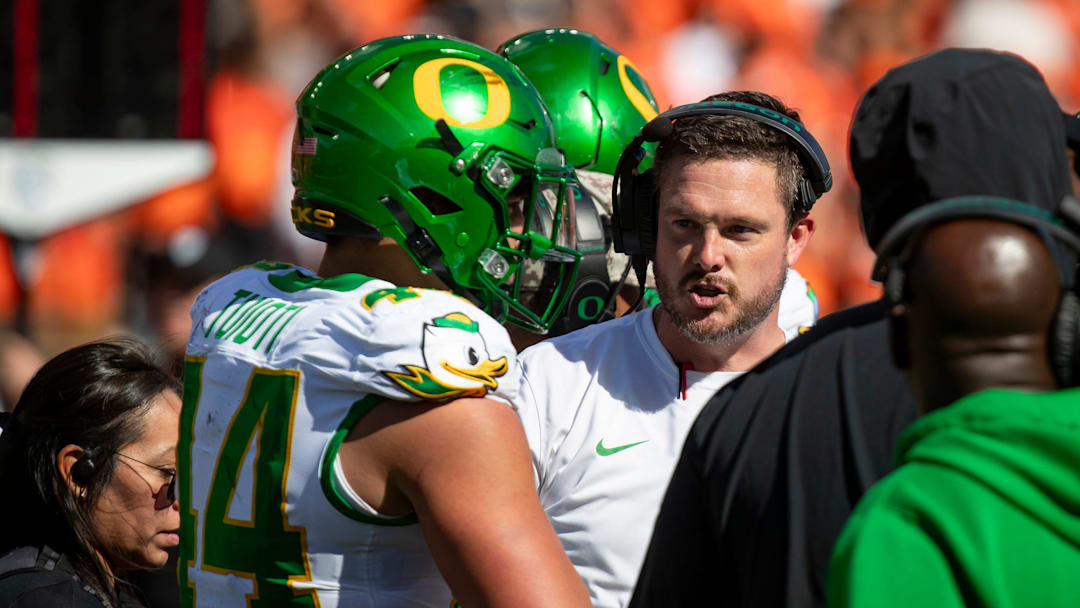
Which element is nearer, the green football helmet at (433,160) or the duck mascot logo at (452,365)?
the duck mascot logo at (452,365)

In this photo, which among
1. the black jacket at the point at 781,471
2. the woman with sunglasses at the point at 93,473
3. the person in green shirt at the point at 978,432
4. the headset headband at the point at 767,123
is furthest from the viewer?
the headset headband at the point at 767,123

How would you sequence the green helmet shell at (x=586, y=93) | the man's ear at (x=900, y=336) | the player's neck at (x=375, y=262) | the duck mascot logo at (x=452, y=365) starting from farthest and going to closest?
the green helmet shell at (x=586, y=93) → the player's neck at (x=375, y=262) → the duck mascot logo at (x=452, y=365) → the man's ear at (x=900, y=336)

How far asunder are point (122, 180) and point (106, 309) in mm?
704

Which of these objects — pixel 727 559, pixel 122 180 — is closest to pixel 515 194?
pixel 727 559

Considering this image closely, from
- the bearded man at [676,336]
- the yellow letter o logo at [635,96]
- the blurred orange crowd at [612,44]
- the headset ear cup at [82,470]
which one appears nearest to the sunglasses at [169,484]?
the headset ear cup at [82,470]

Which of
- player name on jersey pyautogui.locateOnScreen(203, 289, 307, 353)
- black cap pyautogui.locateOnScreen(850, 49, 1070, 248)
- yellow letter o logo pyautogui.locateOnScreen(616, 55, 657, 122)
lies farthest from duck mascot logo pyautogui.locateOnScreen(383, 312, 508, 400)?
yellow letter o logo pyautogui.locateOnScreen(616, 55, 657, 122)

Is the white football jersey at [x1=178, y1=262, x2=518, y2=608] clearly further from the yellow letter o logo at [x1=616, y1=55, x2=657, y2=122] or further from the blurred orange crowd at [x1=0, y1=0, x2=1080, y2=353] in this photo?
the blurred orange crowd at [x1=0, y1=0, x2=1080, y2=353]

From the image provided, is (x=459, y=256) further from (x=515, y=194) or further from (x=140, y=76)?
(x=140, y=76)

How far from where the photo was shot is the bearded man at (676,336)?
9.16 feet

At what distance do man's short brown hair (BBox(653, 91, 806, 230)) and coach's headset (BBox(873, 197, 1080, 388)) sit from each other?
1.70 meters

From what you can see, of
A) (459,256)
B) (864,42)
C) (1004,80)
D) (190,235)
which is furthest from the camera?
(864,42)

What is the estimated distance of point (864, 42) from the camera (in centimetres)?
803

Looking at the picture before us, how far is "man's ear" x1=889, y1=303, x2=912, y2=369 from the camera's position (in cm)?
128

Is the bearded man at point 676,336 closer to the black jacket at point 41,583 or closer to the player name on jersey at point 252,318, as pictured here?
the player name on jersey at point 252,318
